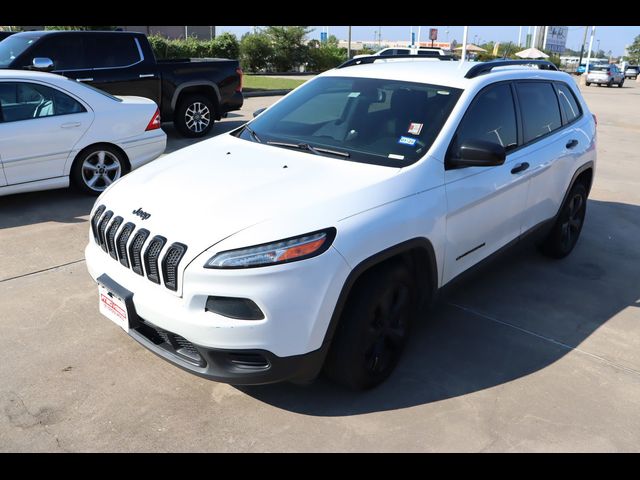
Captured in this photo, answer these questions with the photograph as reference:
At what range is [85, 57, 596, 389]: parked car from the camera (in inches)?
106

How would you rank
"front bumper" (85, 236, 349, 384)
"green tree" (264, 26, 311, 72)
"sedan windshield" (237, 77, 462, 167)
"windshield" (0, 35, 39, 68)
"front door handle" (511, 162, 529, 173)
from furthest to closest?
"green tree" (264, 26, 311, 72)
"windshield" (0, 35, 39, 68)
"front door handle" (511, 162, 529, 173)
"sedan windshield" (237, 77, 462, 167)
"front bumper" (85, 236, 349, 384)

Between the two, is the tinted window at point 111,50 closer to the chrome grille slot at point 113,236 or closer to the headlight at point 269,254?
the chrome grille slot at point 113,236

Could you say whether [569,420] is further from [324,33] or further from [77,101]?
[324,33]

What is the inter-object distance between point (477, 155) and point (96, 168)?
477cm

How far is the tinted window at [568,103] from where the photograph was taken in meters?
5.09

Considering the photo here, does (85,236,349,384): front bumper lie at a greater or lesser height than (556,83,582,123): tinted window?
lesser

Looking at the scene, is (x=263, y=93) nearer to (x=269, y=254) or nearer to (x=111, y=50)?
(x=111, y=50)

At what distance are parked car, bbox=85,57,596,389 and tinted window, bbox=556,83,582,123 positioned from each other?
616mm

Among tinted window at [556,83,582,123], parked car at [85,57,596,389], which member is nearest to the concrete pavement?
parked car at [85,57,596,389]

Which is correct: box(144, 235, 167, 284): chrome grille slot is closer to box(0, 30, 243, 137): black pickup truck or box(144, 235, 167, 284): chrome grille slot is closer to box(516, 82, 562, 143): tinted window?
box(516, 82, 562, 143): tinted window

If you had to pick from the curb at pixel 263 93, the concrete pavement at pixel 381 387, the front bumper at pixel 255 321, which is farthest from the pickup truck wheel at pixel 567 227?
the curb at pixel 263 93

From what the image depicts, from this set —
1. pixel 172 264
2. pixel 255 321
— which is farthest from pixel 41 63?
pixel 255 321
